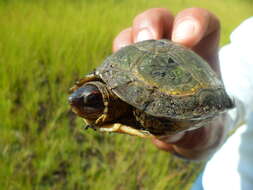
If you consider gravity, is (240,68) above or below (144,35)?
below

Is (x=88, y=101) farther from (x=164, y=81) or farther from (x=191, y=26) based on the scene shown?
(x=191, y=26)

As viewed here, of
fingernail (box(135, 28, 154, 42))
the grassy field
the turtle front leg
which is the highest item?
fingernail (box(135, 28, 154, 42))

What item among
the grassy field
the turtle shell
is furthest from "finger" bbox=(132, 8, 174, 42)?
the grassy field

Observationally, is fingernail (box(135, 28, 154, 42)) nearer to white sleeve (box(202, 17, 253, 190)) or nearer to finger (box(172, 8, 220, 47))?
finger (box(172, 8, 220, 47))

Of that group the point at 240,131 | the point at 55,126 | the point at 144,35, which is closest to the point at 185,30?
the point at 144,35

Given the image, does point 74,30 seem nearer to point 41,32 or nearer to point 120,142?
point 41,32

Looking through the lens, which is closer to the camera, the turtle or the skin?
the turtle

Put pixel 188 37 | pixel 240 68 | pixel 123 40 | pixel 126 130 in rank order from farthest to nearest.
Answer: pixel 240 68
pixel 123 40
pixel 188 37
pixel 126 130
